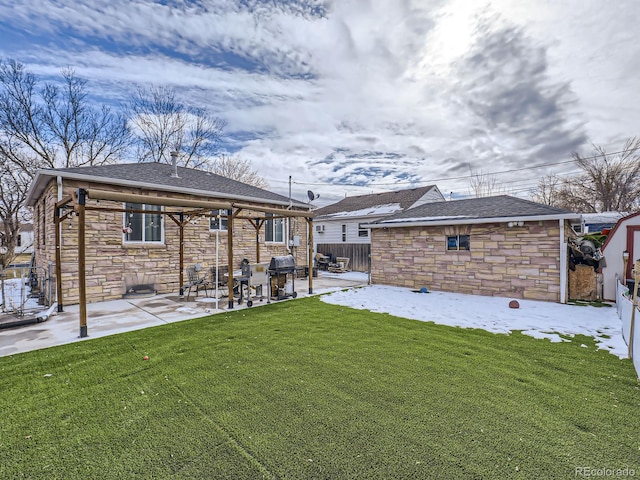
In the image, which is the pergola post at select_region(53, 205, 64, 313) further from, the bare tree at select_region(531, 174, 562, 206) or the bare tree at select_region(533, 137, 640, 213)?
the bare tree at select_region(531, 174, 562, 206)

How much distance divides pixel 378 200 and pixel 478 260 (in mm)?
11623

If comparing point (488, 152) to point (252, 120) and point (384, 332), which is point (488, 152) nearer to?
point (252, 120)

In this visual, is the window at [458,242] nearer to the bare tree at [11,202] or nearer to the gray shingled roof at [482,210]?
the gray shingled roof at [482,210]

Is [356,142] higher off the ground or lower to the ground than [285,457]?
higher

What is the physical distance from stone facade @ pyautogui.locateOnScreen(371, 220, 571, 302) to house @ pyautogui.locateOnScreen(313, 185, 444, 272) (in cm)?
532

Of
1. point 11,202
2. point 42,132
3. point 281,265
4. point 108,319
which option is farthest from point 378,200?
point 11,202

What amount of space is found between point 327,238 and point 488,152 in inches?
536

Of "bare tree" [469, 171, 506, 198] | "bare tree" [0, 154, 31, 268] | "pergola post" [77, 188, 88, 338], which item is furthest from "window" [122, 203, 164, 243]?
"bare tree" [469, 171, 506, 198]

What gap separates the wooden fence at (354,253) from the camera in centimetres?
1617

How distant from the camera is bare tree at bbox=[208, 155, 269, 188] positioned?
2381 centimetres

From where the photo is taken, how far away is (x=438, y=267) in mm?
9562

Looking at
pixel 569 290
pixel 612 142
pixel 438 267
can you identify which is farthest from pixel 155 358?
pixel 612 142

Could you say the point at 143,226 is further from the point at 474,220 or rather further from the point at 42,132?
the point at 42,132

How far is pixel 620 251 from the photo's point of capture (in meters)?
7.90
